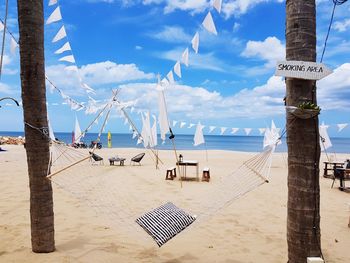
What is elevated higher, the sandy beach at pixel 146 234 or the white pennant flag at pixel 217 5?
the white pennant flag at pixel 217 5

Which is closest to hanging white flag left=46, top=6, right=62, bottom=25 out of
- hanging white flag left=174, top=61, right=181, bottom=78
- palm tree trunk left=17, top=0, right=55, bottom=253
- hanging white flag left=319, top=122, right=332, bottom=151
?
palm tree trunk left=17, top=0, right=55, bottom=253

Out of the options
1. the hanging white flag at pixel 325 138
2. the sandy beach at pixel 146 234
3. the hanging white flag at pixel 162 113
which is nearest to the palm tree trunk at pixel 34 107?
the sandy beach at pixel 146 234

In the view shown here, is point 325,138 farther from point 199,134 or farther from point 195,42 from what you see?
point 195,42

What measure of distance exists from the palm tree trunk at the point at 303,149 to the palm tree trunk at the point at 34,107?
2.59 m

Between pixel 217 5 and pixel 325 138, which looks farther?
pixel 325 138

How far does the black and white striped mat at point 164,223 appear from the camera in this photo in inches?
137

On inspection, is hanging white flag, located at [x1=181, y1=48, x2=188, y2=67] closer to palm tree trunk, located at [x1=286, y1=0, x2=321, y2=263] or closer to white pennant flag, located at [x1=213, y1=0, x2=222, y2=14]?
white pennant flag, located at [x1=213, y1=0, x2=222, y2=14]

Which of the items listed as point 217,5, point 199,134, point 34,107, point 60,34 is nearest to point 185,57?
point 217,5

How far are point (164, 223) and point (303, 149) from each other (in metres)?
1.74

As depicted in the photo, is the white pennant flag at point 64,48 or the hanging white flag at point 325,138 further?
the hanging white flag at point 325,138

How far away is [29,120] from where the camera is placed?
3.64m

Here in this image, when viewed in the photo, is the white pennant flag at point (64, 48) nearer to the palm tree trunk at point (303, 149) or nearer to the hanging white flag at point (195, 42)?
the hanging white flag at point (195, 42)

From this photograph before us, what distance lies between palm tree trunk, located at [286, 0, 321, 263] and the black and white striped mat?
1302mm

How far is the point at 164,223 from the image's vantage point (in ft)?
11.9
